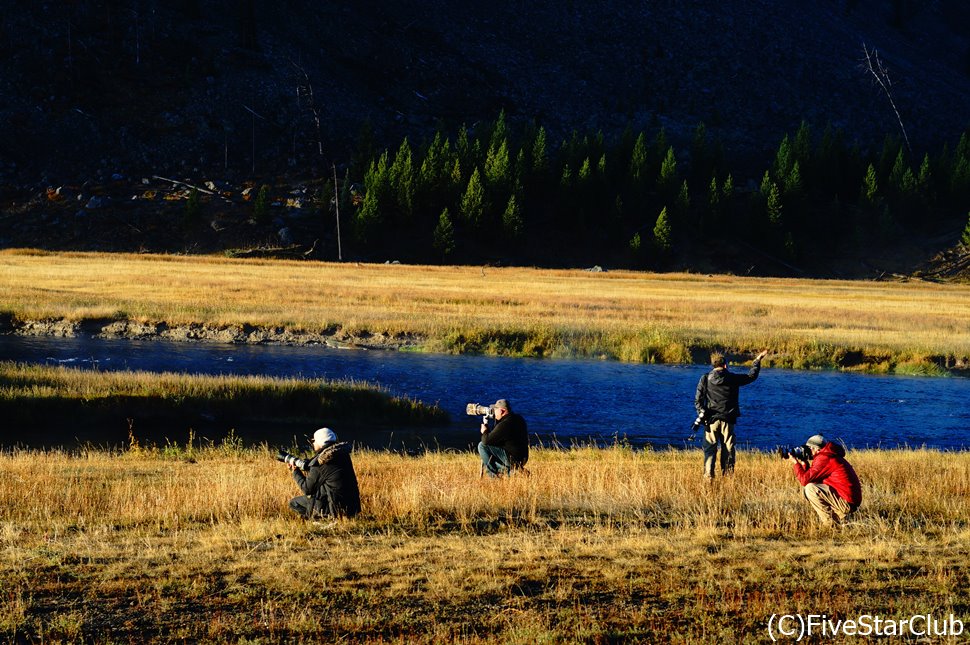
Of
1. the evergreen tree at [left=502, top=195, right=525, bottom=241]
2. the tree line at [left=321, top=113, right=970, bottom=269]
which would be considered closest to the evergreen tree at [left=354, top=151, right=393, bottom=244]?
the tree line at [left=321, top=113, right=970, bottom=269]

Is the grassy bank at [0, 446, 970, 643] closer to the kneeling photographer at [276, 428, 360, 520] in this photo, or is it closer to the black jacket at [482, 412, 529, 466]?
the kneeling photographer at [276, 428, 360, 520]

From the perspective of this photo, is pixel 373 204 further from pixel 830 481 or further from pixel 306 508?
pixel 830 481

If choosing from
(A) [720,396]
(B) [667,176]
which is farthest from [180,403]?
(B) [667,176]

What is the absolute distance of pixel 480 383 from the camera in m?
30.2

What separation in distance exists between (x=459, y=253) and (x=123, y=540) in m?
79.0

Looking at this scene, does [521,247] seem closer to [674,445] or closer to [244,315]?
[244,315]

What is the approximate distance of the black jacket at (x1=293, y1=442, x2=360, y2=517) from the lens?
1165 cm

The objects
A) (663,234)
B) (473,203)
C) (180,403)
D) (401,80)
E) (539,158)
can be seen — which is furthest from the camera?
(401,80)

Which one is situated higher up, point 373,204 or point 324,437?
point 373,204

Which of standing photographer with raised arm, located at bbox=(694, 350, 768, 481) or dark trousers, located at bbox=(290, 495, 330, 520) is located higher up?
standing photographer with raised arm, located at bbox=(694, 350, 768, 481)

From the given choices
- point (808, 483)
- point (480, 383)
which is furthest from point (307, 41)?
point (808, 483)

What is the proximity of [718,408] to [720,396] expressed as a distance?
8.3 inches

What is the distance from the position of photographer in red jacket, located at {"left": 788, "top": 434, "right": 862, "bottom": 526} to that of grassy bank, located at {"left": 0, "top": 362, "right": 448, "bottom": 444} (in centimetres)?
1335

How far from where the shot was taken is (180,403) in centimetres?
2309
